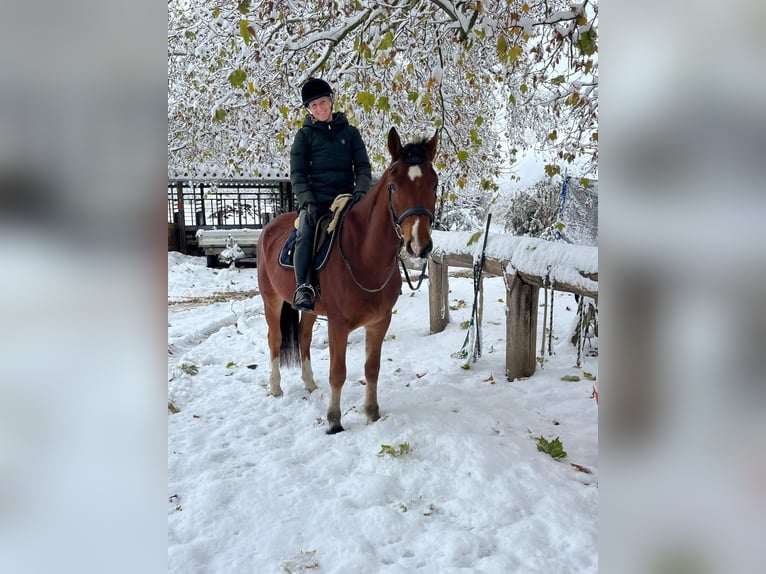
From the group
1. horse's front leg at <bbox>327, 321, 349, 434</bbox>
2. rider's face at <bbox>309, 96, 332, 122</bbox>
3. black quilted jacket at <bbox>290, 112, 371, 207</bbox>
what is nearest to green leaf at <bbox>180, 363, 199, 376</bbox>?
horse's front leg at <bbox>327, 321, 349, 434</bbox>

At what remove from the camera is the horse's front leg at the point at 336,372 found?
11.9ft

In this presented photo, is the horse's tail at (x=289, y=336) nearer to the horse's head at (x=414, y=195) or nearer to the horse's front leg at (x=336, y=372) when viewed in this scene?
the horse's front leg at (x=336, y=372)

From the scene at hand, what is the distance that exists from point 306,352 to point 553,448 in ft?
8.69

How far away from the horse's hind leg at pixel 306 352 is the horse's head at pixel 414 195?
6.75ft

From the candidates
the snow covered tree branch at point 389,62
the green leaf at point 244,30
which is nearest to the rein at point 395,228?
the snow covered tree branch at point 389,62

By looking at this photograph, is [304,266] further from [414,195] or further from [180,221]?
[180,221]

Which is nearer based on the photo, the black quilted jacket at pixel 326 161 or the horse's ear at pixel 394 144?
the horse's ear at pixel 394 144

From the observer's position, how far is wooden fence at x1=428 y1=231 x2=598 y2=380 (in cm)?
377

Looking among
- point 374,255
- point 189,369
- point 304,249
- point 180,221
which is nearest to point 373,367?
point 374,255

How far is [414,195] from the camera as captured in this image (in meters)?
3.07

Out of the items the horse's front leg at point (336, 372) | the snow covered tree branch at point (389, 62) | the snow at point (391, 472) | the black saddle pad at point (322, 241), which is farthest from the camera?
the black saddle pad at point (322, 241)
